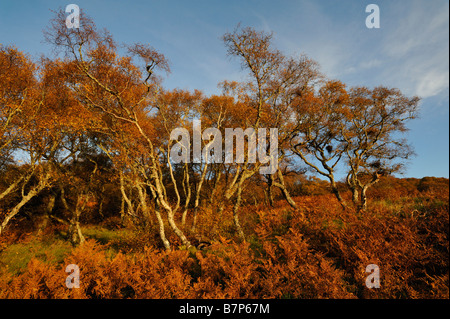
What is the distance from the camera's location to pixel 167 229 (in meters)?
12.0

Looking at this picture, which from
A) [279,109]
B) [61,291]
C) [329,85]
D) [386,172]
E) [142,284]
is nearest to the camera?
[61,291]

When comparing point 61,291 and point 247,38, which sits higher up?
point 247,38

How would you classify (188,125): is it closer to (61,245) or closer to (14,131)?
(14,131)

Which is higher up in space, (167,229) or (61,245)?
(167,229)

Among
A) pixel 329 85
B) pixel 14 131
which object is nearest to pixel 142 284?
pixel 14 131

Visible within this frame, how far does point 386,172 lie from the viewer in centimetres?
1678

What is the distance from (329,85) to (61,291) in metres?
19.0

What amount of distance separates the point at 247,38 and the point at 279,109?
4984mm

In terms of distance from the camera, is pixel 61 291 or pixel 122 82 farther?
pixel 122 82

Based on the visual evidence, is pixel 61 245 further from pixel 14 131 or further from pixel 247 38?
pixel 247 38

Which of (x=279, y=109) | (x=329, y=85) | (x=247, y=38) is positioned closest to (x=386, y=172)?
(x=329, y=85)
